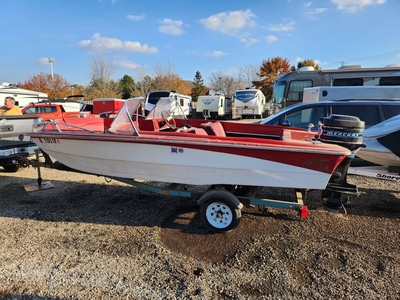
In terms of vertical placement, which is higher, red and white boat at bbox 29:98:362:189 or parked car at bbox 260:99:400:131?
parked car at bbox 260:99:400:131

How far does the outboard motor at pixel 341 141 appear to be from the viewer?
3223 mm

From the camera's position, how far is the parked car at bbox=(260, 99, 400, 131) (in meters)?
4.98

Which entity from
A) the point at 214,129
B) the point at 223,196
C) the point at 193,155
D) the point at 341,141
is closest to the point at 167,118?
the point at 214,129

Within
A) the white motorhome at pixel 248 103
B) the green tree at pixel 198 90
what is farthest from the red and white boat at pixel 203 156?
the green tree at pixel 198 90

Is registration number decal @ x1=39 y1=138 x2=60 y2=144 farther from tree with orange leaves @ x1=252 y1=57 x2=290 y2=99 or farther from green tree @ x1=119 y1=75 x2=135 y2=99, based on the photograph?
tree with orange leaves @ x1=252 y1=57 x2=290 y2=99

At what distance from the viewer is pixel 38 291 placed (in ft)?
7.75

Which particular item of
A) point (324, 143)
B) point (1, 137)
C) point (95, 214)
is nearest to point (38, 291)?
point (95, 214)

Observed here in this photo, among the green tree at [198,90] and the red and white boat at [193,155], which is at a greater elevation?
the green tree at [198,90]

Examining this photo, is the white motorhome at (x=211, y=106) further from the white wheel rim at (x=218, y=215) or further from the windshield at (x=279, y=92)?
the white wheel rim at (x=218, y=215)

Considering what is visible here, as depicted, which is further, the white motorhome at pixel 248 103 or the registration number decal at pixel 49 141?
the white motorhome at pixel 248 103

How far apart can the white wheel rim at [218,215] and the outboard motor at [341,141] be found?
1.25 metres

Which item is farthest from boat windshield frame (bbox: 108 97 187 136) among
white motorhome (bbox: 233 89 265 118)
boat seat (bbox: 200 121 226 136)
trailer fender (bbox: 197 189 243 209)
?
white motorhome (bbox: 233 89 265 118)

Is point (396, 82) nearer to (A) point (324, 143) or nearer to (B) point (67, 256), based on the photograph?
(A) point (324, 143)

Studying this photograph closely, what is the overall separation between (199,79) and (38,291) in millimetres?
49237
